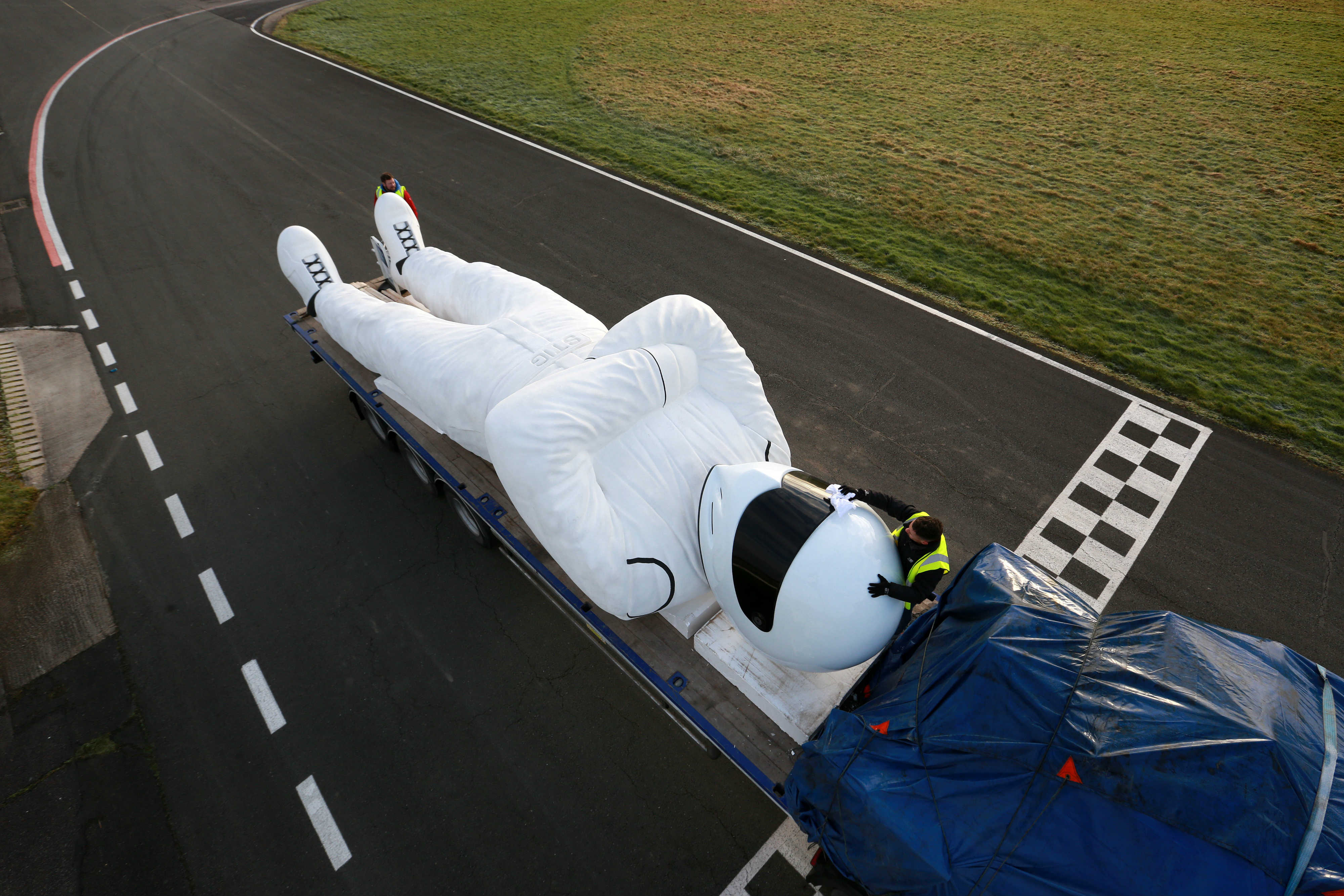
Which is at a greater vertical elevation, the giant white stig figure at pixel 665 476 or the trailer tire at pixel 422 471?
the giant white stig figure at pixel 665 476

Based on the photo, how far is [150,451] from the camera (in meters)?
7.73

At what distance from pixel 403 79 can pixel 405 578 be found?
1693 centimetres

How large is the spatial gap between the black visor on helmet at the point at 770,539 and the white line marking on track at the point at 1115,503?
401 cm

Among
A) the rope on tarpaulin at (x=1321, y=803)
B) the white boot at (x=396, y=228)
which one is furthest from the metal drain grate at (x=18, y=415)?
the rope on tarpaulin at (x=1321, y=803)

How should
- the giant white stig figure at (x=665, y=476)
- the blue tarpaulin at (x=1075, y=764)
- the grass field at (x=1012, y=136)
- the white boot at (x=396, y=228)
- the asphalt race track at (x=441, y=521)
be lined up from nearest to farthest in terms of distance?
1. the blue tarpaulin at (x=1075, y=764)
2. the giant white stig figure at (x=665, y=476)
3. the asphalt race track at (x=441, y=521)
4. the white boot at (x=396, y=228)
5. the grass field at (x=1012, y=136)

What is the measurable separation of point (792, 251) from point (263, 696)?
995cm

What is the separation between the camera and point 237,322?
9688mm

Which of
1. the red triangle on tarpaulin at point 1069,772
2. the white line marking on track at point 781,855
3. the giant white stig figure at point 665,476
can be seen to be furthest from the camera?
the white line marking on track at point 781,855

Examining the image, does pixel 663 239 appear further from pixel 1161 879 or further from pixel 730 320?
pixel 1161 879

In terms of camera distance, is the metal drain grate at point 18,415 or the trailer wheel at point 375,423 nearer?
the trailer wheel at point 375,423

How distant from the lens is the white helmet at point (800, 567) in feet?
11.8

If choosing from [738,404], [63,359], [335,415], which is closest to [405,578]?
[335,415]

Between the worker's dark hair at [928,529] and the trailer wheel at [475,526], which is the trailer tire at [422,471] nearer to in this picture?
the trailer wheel at [475,526]

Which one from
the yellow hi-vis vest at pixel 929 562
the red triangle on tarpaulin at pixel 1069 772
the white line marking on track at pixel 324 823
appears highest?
the yellow hi-vis vest at pixel 929 562
